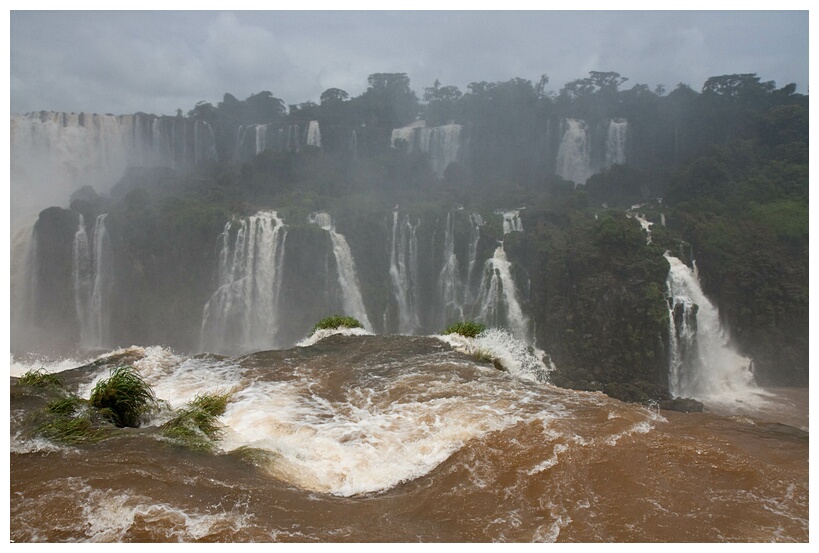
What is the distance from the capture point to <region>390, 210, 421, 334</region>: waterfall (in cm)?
2338

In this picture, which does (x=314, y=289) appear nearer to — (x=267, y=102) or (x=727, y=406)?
(x=727, y=406)

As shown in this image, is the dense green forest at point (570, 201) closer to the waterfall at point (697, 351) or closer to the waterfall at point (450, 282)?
the waterfall at point (697, 351)

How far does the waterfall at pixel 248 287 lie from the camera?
73.2ft

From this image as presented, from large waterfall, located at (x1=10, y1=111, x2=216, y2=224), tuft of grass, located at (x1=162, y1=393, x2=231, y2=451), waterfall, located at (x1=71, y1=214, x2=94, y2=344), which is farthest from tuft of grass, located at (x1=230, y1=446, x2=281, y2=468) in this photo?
large waterfall, located at (x1=10, y1=111, x2=216, y2=224)

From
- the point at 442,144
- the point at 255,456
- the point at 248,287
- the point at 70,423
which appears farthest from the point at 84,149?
the point at 255,456

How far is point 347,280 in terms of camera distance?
76.0 ft

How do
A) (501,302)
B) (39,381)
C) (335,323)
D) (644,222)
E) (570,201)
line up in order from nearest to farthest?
1. (39,381)
2. (335,323)
3. (501,302)
4. (644,222)
5. (570,201)

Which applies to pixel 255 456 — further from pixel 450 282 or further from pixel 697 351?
pixel 450 282

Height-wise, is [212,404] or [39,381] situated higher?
[39,381]

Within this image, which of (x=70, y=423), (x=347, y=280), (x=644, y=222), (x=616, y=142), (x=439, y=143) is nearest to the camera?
Answer: (x=70, y=423)

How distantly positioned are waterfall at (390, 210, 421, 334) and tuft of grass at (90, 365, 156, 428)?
17.5m

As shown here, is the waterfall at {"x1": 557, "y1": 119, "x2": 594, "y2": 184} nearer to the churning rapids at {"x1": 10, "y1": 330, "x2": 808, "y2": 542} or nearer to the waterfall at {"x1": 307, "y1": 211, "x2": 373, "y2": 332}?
the waterfall at {"x1": 307, "y1": 211, "x2": 373, "y2": 332}

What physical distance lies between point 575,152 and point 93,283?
2823 centimetres

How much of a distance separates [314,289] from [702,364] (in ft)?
49.6
